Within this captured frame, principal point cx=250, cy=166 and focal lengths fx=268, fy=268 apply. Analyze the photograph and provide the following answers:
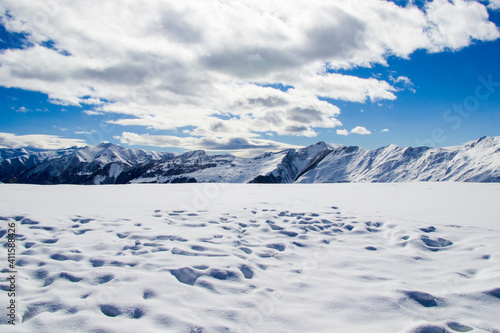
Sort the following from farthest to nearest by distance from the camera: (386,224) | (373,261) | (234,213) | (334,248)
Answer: (234,213)
(386,224)
(334,248)
(373,261)

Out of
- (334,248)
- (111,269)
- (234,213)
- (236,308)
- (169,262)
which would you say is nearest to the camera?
(236,308)

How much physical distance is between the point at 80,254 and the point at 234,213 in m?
5.68

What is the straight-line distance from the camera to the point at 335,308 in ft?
13.4

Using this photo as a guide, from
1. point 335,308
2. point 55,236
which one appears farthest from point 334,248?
point 55,236

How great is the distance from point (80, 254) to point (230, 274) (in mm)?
3306

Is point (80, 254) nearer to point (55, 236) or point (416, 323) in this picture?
point (55, 236)

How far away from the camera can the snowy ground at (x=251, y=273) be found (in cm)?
368

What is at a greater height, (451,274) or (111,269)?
(451,274)

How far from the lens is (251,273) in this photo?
5223 mm

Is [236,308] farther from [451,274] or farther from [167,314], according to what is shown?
[451,274]

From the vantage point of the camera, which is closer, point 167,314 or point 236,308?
point 167,314

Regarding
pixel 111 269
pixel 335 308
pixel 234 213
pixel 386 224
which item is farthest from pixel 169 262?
pixel 386 224

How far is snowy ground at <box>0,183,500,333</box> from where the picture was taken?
368cm

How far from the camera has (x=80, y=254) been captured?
5707mm
